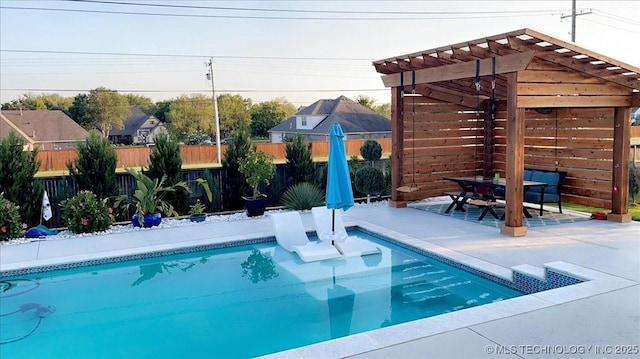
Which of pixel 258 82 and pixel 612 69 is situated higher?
Result: pixel 258 82

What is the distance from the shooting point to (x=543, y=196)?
10125mm

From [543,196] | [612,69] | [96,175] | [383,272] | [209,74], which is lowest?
[383,272]

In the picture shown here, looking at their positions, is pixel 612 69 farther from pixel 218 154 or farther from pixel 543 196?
pixel 218 154

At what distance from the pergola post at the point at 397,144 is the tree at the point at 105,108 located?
44717mm

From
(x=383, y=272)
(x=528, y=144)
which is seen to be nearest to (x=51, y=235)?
(x=383, y=272)

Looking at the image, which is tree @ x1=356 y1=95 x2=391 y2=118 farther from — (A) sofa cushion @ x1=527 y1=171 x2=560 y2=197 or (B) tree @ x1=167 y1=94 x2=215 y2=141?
(A) sofa cushion @ x1=527 y1=171 x2=560 y2=197

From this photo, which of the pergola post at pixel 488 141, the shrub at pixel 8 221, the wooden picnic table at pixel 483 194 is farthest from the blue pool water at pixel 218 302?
the pergola post at pixel 488 141

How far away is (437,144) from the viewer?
12.2 m

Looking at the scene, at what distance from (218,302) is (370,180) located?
6.45 m

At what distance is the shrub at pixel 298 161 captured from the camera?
1238 centimetres

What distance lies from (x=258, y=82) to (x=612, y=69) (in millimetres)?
34698

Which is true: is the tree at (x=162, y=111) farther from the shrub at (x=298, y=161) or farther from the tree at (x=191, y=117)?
the shrub at (x=298, y=161)

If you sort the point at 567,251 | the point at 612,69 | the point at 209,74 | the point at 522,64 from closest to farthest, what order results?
the point at 567,251 < the point at 522,64 < the point at 612,69 < the point at 209,74

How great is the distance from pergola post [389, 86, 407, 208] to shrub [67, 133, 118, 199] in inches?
236
